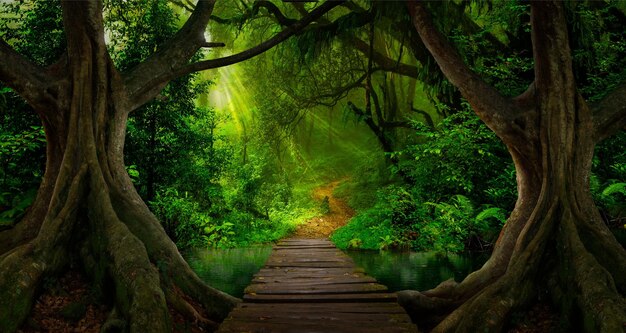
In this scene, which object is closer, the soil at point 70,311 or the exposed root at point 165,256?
the soil at point 70,311

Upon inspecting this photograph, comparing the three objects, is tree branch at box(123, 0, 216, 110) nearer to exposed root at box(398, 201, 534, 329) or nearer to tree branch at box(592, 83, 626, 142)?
exposed root at box(398, 201, 534, 329)

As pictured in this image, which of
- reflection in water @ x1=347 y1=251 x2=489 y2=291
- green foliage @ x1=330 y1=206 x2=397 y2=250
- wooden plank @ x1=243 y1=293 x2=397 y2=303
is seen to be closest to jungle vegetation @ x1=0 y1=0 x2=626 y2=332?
wooden plank @ x1=243 y1=293 x2=397 y2=303

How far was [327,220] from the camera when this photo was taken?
72.7ft

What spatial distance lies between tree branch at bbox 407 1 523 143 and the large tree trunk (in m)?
4.69

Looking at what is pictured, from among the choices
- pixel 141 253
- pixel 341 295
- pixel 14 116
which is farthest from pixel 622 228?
pixel 14 116

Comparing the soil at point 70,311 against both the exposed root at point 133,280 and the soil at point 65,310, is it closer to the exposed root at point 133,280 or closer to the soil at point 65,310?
the soil at point 65,310

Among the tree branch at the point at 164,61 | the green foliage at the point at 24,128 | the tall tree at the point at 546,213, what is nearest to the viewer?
the tall tree at the point at 546,213

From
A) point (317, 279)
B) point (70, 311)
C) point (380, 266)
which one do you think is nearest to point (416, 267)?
point (380, 266)

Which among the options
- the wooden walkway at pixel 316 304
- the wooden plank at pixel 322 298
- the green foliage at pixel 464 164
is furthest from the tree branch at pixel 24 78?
the green foliage at pixel 464 164

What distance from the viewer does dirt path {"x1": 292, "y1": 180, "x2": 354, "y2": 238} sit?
1931cm

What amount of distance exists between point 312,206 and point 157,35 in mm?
15913

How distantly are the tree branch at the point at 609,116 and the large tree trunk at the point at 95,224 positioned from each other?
19.0ft

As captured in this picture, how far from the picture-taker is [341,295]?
5.98m

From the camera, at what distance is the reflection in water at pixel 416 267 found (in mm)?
8930
